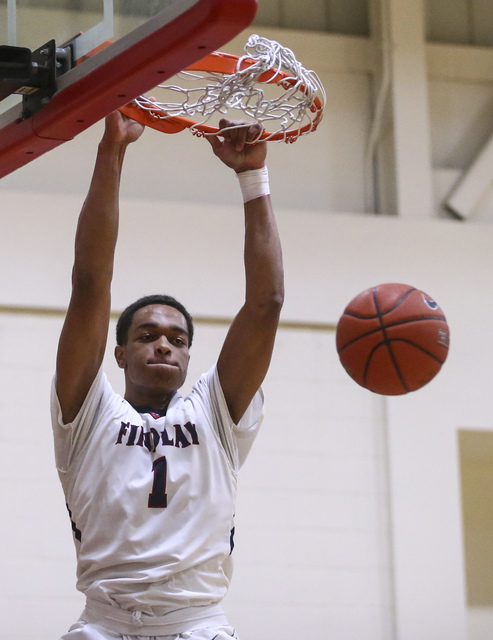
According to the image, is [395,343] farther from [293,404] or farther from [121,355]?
[293,404]

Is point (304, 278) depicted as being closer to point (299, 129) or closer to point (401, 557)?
point (401, 557)

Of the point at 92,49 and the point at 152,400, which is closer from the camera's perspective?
the point at 92,49

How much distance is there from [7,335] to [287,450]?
2019 mm

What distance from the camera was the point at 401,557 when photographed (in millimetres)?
6496

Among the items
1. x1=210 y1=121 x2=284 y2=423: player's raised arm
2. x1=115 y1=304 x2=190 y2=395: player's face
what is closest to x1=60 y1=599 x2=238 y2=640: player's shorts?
x1=210 y1=121 x2=284 y2=423: player's raised arm

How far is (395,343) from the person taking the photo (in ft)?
13.8

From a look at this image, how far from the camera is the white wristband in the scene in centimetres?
333

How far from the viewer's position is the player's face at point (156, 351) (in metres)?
3.32

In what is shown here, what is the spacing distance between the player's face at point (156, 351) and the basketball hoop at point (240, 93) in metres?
0.66

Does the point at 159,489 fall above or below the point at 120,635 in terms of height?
above

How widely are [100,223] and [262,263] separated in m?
0.58

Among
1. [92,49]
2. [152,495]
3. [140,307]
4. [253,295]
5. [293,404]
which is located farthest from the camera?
[293,404]

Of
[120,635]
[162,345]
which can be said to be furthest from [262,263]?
[120,635]

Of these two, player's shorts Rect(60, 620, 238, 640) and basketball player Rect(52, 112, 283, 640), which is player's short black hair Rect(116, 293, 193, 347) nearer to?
basketball player Rect(52, 112, 283, 640)
